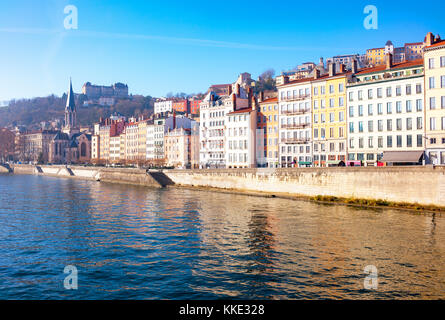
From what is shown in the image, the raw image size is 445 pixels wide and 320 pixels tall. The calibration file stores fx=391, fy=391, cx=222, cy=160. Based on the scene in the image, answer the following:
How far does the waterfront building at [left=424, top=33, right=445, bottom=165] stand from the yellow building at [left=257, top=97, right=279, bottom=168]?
26823 mm

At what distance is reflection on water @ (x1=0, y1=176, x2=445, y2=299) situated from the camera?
16.9 m

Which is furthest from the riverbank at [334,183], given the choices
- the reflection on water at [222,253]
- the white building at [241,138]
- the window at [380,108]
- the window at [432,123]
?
the window at [380,108]

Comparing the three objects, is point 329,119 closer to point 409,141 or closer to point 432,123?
point 409,141

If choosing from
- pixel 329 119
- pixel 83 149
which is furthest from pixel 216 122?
pixel 83 149

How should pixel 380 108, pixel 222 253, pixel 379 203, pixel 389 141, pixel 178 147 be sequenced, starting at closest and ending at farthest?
1. pixel 222 253
2. pixel 379 203
3. pixel 389 141
4. pixel 380 108
5. pixel 178 147

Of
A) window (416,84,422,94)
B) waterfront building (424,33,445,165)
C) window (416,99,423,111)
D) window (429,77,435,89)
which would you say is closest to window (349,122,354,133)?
window (416,99,423,111)

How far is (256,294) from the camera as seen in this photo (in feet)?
53.4

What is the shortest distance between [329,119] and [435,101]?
15.9m

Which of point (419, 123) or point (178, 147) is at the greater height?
point (419, 123)

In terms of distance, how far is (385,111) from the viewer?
51188 mm

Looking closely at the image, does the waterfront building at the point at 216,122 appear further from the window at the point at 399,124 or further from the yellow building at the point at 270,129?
the window at the point at 399,124
